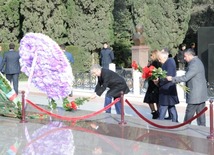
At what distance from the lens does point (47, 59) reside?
9.58m

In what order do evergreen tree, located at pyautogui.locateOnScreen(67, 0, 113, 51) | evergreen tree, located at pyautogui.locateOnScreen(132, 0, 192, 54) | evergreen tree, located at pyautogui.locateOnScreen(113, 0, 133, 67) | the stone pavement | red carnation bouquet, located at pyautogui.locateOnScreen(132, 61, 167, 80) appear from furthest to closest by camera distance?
1. evergreen tree, located at pyautogui.locateOnScreen(113, 0, 133, 67)
2. evergreen tree, located at pyautogui.locateOnScreen(132, 0, 192, 54)
3. evergreen tree, located at pyautogui.locateOnScreen(67, 0, 113, 51)
4. the stone pavement
5. red carnation bouquet, located at pyautogui.locateOnScreen(132, 61, 167, 80)

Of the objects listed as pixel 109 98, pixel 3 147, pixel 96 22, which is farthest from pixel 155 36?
pixel 3 147

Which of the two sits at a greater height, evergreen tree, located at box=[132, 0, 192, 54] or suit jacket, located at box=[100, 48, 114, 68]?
evergreen tree, located at box=[132, 0, 192, 54]

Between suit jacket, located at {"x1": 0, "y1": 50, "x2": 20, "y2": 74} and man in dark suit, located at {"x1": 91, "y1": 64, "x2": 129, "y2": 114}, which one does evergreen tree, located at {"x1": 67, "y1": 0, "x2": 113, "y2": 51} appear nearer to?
suit jacket, located at {"x1": 0, "y1": 50, "x2": 20, "y2": 74}

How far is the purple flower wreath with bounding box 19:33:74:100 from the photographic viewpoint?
9523mm

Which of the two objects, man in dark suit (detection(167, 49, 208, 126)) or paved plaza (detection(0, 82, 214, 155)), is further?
man in dark suit (detection(167, 49, 208, 126))

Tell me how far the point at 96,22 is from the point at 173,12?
6071mm

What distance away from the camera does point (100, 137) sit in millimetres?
8078

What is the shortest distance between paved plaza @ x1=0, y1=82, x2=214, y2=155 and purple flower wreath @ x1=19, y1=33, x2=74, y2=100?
0.78 metres

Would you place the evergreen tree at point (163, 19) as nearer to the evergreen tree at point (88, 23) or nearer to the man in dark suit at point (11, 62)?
the evergreen tree at point (88, 23)

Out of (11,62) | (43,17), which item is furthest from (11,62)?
(43,17)

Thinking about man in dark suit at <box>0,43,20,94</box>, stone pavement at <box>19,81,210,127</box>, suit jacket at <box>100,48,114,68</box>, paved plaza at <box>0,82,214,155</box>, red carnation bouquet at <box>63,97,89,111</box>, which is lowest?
stone pavement at <box>19,81,210,127</box>

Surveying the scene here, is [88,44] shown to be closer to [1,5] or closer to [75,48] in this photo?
[75,48]

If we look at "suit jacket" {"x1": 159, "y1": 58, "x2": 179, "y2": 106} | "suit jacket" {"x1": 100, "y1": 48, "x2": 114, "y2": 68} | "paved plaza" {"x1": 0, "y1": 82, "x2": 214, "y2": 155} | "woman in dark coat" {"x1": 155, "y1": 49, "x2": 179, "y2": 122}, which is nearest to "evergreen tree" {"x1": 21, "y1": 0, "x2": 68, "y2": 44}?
"suit jacket" {"x1": 100, "y1": 48, "x2": 114, "y2": 68}
